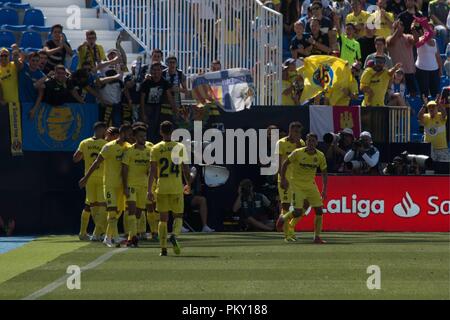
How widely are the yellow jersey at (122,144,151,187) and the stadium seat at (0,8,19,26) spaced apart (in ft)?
24.1

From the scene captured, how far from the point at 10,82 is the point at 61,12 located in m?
4.49

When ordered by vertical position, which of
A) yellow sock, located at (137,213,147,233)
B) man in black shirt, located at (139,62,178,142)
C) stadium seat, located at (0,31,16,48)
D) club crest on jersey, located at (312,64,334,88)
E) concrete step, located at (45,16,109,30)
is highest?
concrete step, located at (45,16,109,30)

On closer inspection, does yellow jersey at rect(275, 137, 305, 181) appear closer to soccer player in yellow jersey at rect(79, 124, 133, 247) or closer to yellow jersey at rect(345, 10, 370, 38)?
soccer player in yellow jersey at rect(79, 124, 133, 247)

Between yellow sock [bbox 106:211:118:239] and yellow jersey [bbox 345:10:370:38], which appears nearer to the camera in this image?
yellow sock [bbox 106:211:118:239]

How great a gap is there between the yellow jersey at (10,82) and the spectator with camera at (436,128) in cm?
812

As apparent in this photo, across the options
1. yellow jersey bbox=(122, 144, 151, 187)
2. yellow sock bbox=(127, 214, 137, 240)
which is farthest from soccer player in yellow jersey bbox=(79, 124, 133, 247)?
yellow sock bbox=(127, 214, 137, 240)

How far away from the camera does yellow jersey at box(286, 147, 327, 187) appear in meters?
22.3

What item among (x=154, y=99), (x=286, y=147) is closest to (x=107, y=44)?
(x=154, y=99)

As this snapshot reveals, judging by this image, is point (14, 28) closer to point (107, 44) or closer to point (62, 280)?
point (107, 44)

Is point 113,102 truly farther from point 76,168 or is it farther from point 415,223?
point 415,223

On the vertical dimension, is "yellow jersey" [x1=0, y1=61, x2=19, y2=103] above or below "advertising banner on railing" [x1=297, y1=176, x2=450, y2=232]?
above

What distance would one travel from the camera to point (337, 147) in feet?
87.9
